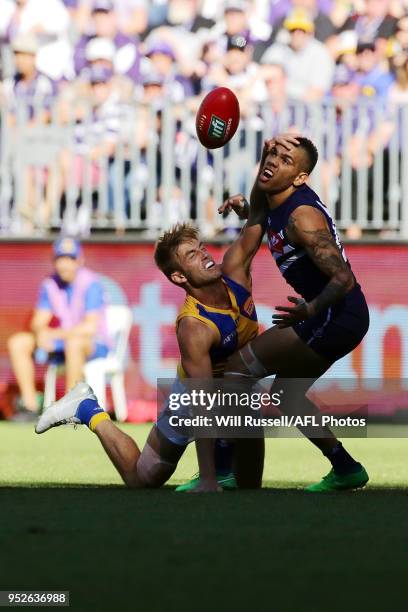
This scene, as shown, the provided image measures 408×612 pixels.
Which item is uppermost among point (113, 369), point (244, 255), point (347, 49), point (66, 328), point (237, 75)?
point (347, 49)

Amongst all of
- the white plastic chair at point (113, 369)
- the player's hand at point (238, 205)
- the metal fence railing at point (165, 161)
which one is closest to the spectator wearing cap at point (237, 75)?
the metal fence railing at point (165, 161)

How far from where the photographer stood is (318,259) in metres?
6.85

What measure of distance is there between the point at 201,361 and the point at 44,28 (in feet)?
28.7

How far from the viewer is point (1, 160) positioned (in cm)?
1342

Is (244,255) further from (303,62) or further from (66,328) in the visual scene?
(303,62)

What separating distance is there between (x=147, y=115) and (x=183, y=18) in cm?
218

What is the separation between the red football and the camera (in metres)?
7.77

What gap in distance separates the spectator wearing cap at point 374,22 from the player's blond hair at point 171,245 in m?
7.95

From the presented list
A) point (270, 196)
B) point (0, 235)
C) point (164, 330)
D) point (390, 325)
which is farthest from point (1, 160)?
point (270, 196)

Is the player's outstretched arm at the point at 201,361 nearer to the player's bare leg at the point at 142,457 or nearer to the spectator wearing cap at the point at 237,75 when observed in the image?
the player's bare leg at the point at 142,457

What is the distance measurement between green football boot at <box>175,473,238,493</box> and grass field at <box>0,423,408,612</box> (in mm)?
111

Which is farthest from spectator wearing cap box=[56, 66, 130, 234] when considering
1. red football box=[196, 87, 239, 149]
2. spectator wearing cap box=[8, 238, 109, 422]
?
red football box=[196, 87, 239, 149]

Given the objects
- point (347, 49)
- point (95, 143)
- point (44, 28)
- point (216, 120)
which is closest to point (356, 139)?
point (347, 49)

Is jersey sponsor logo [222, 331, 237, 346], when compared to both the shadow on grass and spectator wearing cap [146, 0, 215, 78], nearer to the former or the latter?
the shadow on grass
